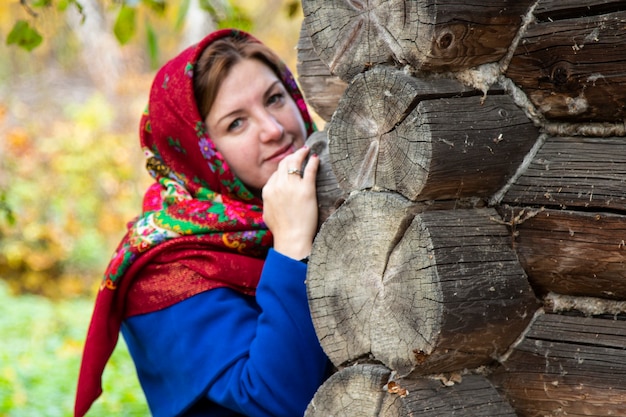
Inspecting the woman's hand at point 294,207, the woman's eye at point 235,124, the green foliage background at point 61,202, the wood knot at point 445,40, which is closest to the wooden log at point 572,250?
the wood knot at point 445,40

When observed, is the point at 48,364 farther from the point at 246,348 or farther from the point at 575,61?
the point at 575,61

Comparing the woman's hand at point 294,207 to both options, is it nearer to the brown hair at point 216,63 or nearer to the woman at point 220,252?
the woman at point 220,252

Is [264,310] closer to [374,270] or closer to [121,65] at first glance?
[374,270]

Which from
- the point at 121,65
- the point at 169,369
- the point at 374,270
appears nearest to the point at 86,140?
the point at 121,65

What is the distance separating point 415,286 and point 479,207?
0.24 m

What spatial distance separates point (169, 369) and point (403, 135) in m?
1.06

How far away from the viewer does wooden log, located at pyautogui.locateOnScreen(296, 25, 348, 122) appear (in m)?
2.35

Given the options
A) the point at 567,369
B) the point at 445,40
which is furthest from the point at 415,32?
the point at 567,369

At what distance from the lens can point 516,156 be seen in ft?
5.93

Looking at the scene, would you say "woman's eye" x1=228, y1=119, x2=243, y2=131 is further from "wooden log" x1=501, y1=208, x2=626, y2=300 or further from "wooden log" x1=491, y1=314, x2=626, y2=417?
"wooden log" x1=491, y1=314, x2=626, y2=417

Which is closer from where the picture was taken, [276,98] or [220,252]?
[220,252]

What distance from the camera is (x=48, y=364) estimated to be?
6500 millimetres

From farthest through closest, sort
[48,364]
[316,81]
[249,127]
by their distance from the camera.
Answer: [48,364] < [249,127] < [316,81]

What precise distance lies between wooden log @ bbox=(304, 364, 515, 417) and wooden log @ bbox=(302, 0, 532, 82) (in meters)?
0.66
